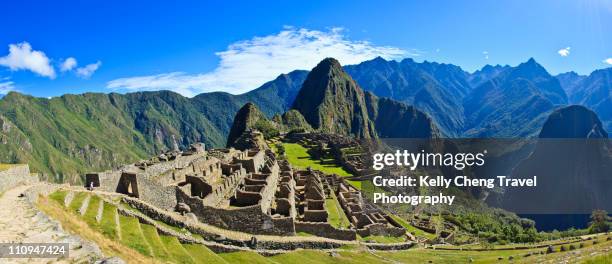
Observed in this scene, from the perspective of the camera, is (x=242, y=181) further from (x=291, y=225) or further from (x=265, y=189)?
(x=291, y=225)

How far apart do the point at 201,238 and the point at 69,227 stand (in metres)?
9.11

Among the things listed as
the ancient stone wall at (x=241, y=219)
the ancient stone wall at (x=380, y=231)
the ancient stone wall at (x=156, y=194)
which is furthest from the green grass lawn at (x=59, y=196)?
the ancient stone wall at (x=380, y=231)

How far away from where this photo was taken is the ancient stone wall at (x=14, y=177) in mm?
22969

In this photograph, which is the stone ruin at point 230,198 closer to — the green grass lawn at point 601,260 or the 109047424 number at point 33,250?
the 109047424 number at point 33,250

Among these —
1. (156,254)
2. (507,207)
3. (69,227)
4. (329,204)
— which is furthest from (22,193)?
(507,207)

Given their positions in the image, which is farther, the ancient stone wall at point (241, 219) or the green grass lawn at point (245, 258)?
the ancient stone wall at point (241, 219)

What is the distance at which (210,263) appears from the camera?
2278cm

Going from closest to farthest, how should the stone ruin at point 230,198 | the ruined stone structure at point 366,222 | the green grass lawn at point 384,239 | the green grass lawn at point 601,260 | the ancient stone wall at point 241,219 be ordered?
the green grass lawn at point 601,260
the stone ruin at point 230,198
the ancient stone wall at point 241,219
the green grass lawn at point 384,239
the ruined stone structure at point 366,222

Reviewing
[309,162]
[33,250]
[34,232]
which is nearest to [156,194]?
[34,232]

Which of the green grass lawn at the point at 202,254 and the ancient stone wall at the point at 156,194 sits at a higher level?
the ancient stone wall at the point at 156,194

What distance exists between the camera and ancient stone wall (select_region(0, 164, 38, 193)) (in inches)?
904

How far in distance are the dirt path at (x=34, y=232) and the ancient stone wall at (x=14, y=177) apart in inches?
135

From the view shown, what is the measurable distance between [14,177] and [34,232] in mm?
10550

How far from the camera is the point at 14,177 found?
24.4 m
